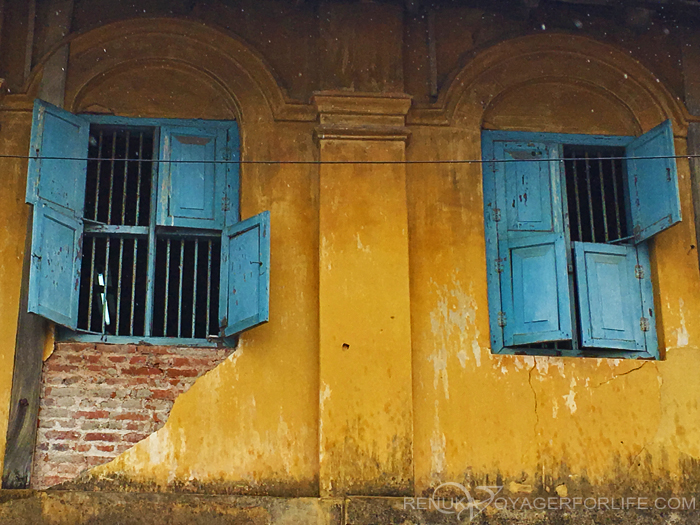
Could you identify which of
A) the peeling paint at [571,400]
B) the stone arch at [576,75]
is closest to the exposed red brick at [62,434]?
the peeling paint at [571,400]

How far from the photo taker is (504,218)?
7.39m

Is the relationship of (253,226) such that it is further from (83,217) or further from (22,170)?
(22,170)

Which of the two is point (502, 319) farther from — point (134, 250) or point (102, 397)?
point (102, 397)

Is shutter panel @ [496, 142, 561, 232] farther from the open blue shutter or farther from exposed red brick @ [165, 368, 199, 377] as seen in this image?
exposed red brick @ [165, 368, 199, 377]

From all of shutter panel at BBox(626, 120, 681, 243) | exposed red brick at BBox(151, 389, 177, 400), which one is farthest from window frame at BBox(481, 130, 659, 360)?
exposed red brick at BBox(151, 389, 177, 400)

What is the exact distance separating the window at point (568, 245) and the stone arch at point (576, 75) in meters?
0.29

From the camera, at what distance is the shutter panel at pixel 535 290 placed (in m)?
6.98

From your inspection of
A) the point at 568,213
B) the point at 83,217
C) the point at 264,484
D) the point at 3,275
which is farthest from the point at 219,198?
the point at 568,213

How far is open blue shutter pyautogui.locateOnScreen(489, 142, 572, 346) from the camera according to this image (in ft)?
23.0

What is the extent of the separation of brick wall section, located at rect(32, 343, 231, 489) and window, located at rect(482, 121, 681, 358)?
6.51ft

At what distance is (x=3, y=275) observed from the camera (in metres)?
6.79

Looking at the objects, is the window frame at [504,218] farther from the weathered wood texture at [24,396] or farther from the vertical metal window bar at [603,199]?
the weathered wood texture at [24,396]

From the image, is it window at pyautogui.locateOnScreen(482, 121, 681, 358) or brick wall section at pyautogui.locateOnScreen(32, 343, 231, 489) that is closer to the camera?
brick wall section at pyautogui.locateOnScreen(32, 343, 231, 489)

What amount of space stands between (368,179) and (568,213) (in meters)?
1.49
